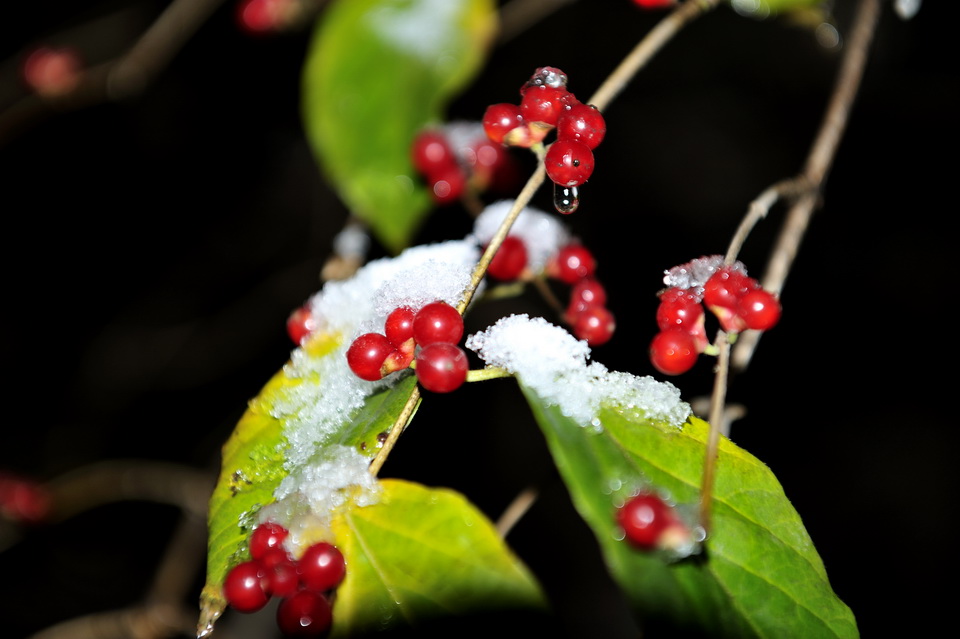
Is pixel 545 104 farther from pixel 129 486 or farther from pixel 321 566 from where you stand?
pixel 129 486

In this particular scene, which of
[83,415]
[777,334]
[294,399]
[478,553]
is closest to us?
[478,553]

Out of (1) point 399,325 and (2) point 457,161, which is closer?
(1) point 399,325

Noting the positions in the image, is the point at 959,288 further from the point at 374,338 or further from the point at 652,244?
the point at 374,338

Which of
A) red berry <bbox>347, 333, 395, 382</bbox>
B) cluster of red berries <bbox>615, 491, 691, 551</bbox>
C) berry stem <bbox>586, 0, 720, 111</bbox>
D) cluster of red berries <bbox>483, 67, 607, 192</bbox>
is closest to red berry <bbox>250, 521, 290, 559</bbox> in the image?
red berry <bbox>347, 333, 395, 382</bbox>

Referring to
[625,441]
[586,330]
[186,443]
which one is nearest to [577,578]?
[186,443]

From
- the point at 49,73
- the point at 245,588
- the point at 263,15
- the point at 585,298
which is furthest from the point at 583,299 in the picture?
the point at 49,73

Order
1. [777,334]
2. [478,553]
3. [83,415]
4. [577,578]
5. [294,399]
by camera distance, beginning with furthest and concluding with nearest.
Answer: [83,415] → [577,578] → [777,334] → [294,399] → [478,553]

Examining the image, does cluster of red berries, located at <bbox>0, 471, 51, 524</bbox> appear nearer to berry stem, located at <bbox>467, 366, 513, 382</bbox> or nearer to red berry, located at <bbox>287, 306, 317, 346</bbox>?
red berry, located at <bbox>287, 306, 317, 346</bbox>
